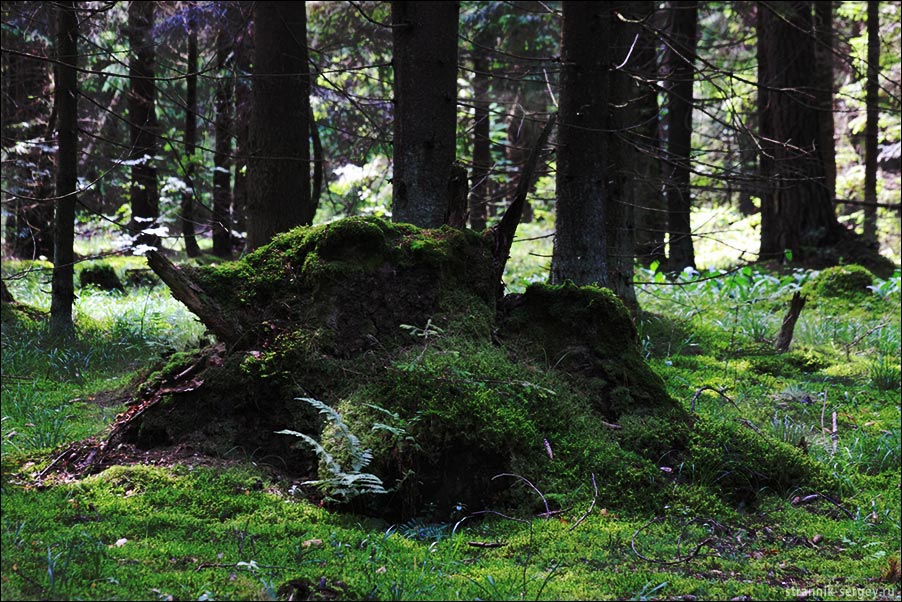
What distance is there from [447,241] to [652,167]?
993 cm

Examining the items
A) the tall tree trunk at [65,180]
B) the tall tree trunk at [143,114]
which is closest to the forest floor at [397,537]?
the tall tree trunk at [65,180]

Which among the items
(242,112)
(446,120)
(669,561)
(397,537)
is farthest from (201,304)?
(242,112)

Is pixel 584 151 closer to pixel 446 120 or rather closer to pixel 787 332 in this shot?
pixel 446 120

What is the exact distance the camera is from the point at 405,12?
6.40 metres

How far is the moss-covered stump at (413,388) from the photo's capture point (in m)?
3.48

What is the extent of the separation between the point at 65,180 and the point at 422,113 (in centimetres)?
419

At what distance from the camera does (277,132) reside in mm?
8570

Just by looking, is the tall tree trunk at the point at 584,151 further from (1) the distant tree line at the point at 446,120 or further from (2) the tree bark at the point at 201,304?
(2) the tree bark at the point at 201,304

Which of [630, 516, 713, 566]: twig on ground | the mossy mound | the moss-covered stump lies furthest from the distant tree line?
[630, 516, 713, 566]: twig on ground

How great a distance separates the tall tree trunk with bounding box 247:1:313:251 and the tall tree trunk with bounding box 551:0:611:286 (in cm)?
343

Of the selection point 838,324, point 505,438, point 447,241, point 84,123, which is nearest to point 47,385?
point 447,241

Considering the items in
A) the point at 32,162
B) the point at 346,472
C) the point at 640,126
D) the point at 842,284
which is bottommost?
the point at 346,472

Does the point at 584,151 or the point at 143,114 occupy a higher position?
the point at 143,114

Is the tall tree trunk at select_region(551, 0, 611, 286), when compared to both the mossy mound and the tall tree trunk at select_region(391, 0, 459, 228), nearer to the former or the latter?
the tall tree trunk at select_region(391, 0, 459, 228)
